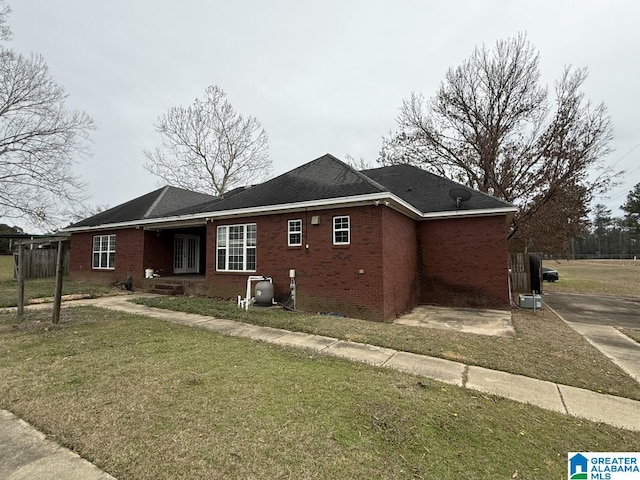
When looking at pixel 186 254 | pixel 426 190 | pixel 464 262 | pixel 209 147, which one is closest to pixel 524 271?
pixel 464 262

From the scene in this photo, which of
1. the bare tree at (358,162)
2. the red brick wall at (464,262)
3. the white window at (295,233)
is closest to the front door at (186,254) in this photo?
the white window at (295,233)

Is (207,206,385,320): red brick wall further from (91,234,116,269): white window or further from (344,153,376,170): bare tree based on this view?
(344,153,376,170): bare tree

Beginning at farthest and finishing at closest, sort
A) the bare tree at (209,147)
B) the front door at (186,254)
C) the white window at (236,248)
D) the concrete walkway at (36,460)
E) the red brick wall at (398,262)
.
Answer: the bare tree at (209,147), the front door at (186,254), the white window at (236,248), the red brick wall at (398,262), the concrete walkway at (36,460)

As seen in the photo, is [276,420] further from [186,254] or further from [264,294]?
[186,254]

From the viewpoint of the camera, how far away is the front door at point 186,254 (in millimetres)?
15469

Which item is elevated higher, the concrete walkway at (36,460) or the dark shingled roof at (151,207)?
the dark shingled roof at (151,207)

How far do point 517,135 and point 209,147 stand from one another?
21.8 meters

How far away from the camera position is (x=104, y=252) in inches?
617

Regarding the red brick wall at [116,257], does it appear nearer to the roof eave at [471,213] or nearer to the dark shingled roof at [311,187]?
the dark shingled roof at [311,187]

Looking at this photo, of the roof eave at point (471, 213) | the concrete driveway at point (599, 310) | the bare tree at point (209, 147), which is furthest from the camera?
the bare tree at point (209, 147)

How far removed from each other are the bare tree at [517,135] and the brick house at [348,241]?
6559 mm

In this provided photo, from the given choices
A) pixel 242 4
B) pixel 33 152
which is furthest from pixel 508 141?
pixel 33 152

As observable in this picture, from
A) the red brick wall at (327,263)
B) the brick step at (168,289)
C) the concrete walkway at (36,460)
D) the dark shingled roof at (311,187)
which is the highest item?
the dark shingled roof at (311,187)

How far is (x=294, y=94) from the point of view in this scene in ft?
56.9
